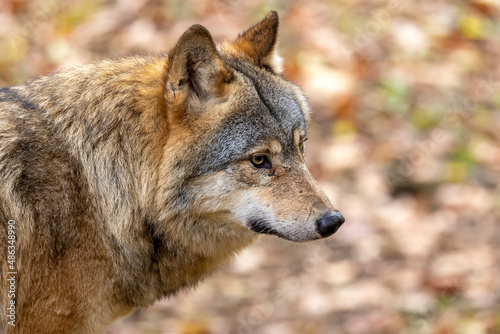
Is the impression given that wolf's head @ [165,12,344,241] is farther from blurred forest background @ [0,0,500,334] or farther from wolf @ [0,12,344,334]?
blurred forest background @ [0,0,500,334]

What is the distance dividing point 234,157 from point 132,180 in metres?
0.69

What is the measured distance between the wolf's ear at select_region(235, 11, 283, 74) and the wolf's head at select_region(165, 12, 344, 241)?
43 cm

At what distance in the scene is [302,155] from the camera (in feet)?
15.7

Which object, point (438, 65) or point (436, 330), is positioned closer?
point (436, 330)

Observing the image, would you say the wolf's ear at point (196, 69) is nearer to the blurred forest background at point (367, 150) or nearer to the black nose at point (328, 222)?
the black nose at point (328, 222)

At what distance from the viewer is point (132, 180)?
4.40 metres

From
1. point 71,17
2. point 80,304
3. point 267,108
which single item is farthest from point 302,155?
point 71,17

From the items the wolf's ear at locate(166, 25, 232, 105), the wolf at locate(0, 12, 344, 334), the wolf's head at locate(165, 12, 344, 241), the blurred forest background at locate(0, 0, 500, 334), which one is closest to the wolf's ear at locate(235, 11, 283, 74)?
the wolf at locate(0, 12, 344, 334)

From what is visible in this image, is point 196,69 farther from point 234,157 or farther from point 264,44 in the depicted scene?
point 264,44

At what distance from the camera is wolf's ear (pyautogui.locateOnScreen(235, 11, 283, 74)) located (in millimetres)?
4906

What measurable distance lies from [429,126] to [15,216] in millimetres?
6919

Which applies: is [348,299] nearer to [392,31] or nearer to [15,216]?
[15,216]

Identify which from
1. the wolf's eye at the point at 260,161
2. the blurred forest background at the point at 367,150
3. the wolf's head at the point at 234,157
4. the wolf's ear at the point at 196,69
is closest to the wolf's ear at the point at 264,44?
the wolf's head at the point at 234,157

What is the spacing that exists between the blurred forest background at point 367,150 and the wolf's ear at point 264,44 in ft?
6.80
